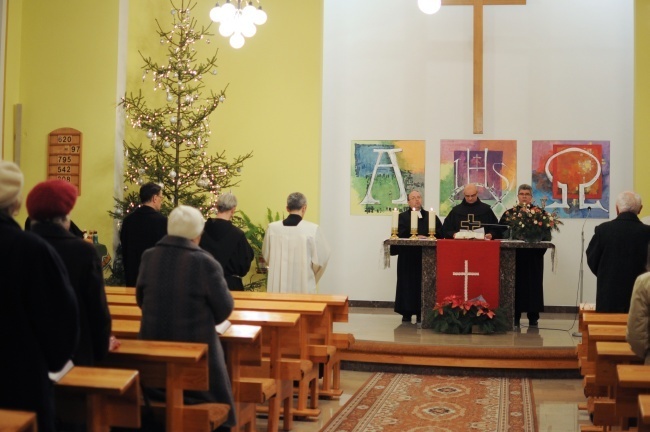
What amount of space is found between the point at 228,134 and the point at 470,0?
3.74m

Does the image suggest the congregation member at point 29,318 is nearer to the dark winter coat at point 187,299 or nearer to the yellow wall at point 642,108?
the dark winter coat at point 187,299

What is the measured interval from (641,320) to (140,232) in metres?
4.14

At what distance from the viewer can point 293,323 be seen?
5719 millimetres

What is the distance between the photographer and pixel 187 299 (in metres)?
4.64

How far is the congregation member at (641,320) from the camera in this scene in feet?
15.3

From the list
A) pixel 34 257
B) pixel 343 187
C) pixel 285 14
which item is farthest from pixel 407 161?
pixel 34 257

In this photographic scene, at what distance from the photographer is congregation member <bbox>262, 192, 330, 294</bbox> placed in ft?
28.4

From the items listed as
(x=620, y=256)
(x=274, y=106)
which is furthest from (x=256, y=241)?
(x=620, y=256)

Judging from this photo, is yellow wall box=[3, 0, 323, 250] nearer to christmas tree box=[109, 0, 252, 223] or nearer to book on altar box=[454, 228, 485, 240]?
christmas tree box=[109, 0, 252, 223]

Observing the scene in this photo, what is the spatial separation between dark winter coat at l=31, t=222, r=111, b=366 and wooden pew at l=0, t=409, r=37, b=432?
1.13 metres

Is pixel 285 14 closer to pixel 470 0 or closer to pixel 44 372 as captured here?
pixel 470 0

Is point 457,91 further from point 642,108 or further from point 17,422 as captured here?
point 17,422

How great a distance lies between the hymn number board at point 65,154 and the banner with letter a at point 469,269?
456cm

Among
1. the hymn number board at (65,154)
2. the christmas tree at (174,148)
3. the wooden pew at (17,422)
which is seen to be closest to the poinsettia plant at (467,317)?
the christmas tree at (174,148)
